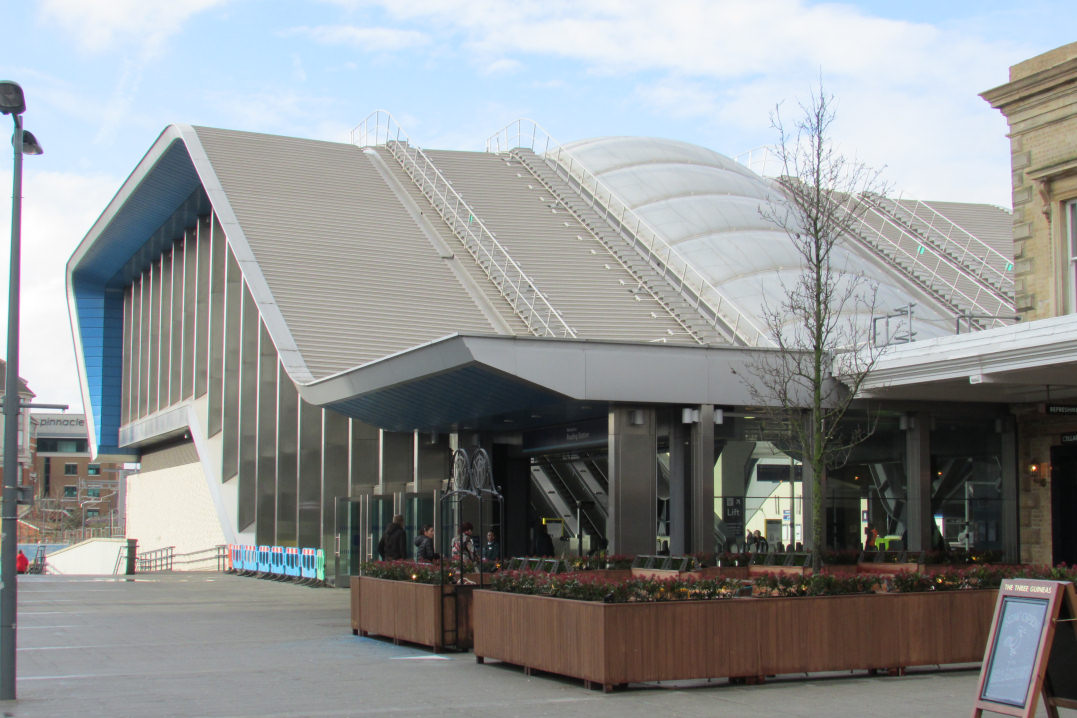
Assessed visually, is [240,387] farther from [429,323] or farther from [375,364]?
[375,364]

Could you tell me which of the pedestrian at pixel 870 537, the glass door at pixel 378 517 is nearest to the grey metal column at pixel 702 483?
the pedestrian at pixel 870 537

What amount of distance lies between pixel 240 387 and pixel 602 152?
1591 cm

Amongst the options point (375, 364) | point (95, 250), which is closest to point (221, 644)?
point (375, 364)

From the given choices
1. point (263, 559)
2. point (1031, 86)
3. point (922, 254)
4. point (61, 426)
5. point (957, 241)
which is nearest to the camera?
point (1031, 86)

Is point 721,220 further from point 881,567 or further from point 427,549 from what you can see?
point 427,549

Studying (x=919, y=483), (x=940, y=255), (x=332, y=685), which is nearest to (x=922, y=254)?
(x=940, y=255)

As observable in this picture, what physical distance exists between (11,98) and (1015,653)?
10.7m

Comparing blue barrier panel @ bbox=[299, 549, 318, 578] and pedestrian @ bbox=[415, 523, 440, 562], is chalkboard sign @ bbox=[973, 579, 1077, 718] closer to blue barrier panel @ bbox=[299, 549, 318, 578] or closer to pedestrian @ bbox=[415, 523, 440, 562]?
pedestrian @ bbox=[415, 523, 440, 562]

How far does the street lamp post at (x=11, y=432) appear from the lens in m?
12.1

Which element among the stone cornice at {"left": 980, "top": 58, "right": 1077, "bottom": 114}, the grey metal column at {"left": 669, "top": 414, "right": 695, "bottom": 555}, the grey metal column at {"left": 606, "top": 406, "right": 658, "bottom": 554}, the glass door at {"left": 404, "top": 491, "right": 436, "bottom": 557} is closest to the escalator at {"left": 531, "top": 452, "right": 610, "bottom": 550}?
the glass door at {"left": 404, "top": 491, "right": 436, "bottom": 557}

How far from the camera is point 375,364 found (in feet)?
81.6

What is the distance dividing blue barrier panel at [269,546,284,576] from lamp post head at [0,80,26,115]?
2490 cm

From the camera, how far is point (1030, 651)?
30.3 ft

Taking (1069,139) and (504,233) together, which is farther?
(504,233)
